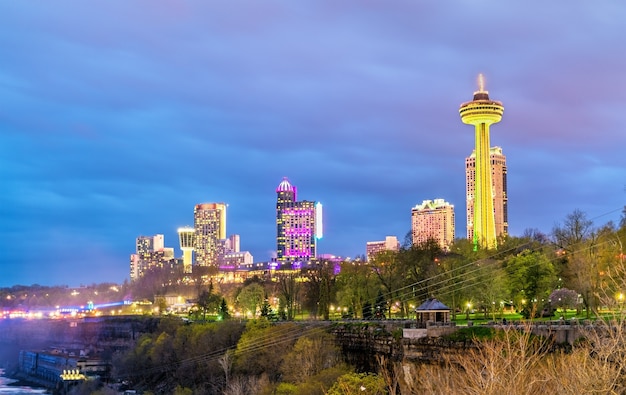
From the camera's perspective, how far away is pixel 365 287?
8806cm

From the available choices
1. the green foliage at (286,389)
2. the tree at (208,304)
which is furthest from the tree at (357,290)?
the tree at (208,304)

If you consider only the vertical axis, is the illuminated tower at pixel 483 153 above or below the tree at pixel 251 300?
above

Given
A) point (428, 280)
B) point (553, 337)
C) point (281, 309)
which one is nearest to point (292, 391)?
point (553, 337)

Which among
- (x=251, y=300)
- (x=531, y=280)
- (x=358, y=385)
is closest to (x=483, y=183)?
(x=251, y=300)

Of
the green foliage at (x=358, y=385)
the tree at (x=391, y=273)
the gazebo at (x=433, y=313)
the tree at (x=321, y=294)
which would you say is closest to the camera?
the green foliage at (x=358, y=385)

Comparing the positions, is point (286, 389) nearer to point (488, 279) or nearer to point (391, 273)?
point (488, 279)

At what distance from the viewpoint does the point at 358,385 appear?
42406 millimetres

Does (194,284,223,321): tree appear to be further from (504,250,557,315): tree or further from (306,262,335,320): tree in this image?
(504,250,557,315): tree

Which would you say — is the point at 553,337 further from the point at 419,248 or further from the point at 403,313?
the point at 419,248

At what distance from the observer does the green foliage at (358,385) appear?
41375 millimetres

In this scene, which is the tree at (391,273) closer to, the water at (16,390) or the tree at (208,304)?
the tree at (208,304)

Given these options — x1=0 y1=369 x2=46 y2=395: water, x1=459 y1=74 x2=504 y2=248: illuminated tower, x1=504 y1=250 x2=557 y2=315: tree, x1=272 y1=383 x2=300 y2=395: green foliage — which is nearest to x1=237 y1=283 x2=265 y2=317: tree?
x1=0 y1=369 x2=46 y2=395: water

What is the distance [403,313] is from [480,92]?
392 ft

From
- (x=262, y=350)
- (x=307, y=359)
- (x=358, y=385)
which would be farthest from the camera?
(x=262, y=350)
